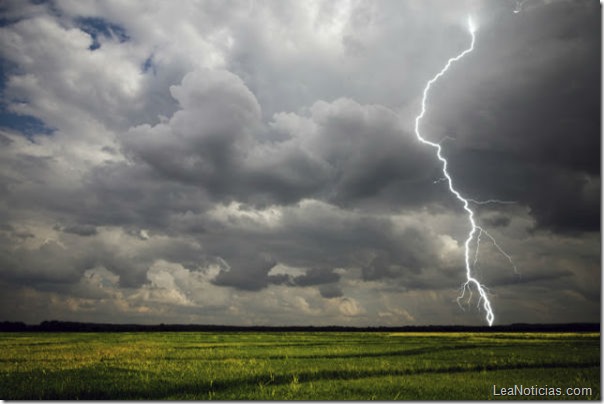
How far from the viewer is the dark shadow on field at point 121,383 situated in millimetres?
10758

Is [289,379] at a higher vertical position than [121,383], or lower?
lower

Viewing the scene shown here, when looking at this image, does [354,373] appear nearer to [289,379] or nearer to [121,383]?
[289,379]

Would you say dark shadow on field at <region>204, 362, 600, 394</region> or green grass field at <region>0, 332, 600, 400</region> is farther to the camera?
dark shadow on field at <region>204, 362, 600, 394</region>

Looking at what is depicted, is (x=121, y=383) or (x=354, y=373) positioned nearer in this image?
(x=121, y=383)

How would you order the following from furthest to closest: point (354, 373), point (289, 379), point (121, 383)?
1. point (354, 373)
2. point (289, 379)
3. point (121, 383)

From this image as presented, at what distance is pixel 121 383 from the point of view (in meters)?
11.6

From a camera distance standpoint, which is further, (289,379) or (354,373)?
(354,373)

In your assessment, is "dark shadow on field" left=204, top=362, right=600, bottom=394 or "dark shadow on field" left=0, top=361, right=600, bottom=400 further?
"dark shadow on field" left=204, top=362, right=600, bottom=394

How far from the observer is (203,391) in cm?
1121

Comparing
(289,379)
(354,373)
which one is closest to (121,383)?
(289,379)

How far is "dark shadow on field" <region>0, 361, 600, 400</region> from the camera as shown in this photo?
10.8m

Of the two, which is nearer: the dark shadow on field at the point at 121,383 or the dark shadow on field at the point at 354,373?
the dark shadow on field at the point at 121,383

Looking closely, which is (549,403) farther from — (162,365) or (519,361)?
(162,365)

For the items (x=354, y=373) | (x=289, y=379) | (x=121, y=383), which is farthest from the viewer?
(x=354, y=373)
